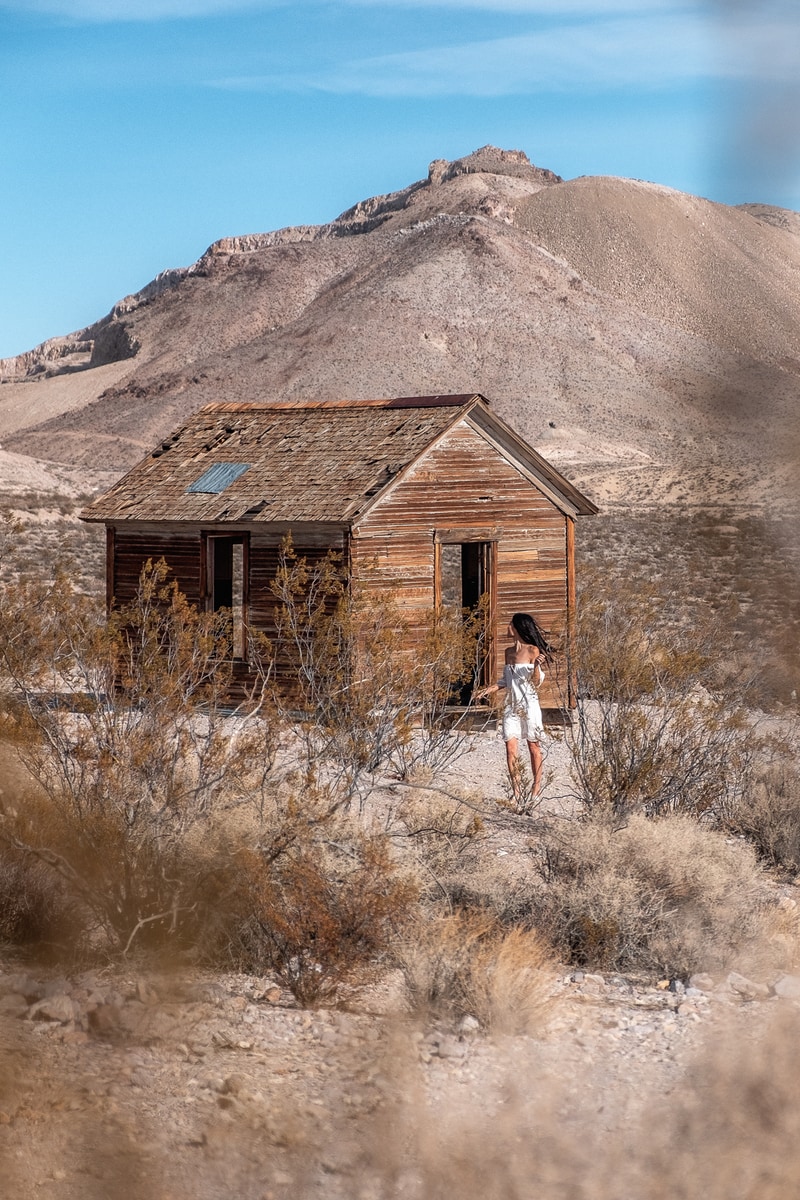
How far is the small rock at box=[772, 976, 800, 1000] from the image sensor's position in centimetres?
525

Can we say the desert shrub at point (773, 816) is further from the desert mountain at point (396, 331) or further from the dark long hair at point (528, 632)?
the desert mountain at point (396, 331)

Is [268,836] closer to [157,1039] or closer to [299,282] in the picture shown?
[157,1039]

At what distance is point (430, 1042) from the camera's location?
5066 millimetres

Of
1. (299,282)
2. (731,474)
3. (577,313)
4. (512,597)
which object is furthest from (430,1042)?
(299,282)

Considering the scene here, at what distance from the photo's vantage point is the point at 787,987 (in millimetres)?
5449

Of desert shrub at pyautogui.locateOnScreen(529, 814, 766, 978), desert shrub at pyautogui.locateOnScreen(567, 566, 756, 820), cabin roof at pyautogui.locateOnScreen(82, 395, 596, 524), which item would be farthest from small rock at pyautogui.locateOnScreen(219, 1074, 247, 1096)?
cabin roof at pyautogui.locateOnScreen(82, 395, 596, 524)

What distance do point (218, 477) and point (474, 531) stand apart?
283cm

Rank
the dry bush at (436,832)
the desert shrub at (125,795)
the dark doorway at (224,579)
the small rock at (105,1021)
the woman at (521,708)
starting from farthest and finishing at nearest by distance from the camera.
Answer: the dark doorway at (224,579), the woman at (521,708), the dry bush at (436,832), the desert shrub at (125,795), the small rock at (105,1021)

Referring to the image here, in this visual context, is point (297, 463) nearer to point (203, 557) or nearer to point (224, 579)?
point (203, 557)

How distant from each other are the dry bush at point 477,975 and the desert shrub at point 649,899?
0.66m

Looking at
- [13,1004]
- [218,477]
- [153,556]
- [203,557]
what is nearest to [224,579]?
[153,556]

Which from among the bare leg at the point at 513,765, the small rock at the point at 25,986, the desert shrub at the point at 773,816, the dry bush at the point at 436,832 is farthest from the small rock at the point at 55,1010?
the desert shrub at the point at 773,816

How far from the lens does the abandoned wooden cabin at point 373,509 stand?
482 inches

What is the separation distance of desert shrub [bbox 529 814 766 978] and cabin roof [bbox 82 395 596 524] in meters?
5.12
